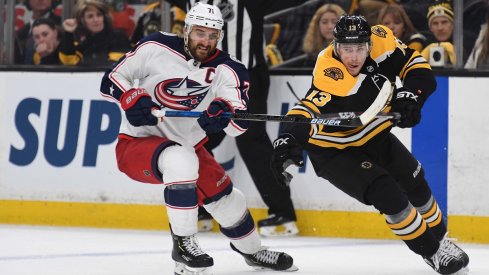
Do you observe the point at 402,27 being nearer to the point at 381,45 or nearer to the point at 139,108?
the point at 381,45

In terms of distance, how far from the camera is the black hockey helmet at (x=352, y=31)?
4121 mm

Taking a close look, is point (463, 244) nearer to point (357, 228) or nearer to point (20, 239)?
point (357, 228)

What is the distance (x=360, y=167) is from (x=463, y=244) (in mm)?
1373

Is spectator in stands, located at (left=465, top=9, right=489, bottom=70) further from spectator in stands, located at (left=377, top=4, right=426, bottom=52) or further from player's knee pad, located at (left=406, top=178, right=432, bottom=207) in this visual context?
player's knee pad, located at (left=406, top=178, right=432, bottom=207)

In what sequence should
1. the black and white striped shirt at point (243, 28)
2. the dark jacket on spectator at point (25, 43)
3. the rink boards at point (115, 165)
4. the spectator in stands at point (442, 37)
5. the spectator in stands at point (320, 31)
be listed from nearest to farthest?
the rink boards at point (115, 165) → the spectator in stands at point (442, 37) → the black and white striped shirt at point (243, 28) → the spectator in stands at point (320, 31) → the dark jacket on spectator at point (25, 43)

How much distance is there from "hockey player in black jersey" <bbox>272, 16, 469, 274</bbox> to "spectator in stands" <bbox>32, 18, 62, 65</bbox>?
2.40 m

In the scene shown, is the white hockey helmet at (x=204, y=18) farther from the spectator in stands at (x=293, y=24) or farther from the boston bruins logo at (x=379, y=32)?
the spectator in stands at (x=293, y=24)

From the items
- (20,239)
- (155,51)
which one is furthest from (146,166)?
(20,239)

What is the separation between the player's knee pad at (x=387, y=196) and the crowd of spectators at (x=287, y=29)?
5.21 feet

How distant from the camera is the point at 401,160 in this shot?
4.30m

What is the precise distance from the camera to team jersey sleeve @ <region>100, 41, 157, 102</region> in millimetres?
4287

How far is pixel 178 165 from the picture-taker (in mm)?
4074

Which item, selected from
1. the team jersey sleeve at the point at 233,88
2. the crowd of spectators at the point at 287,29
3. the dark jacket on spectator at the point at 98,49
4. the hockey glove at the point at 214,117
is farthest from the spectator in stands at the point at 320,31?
the hockey glove at the point at 214,117

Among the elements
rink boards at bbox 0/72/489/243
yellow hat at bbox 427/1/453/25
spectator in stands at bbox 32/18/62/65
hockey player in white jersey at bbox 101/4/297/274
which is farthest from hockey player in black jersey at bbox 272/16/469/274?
spectator in stands at bbox 32/18/62/65
